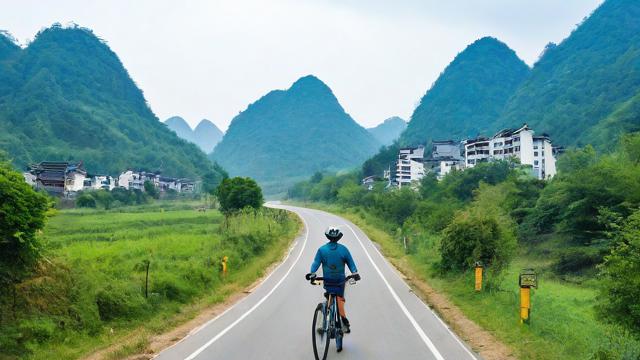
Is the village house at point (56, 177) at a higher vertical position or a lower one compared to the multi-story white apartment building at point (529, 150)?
lower

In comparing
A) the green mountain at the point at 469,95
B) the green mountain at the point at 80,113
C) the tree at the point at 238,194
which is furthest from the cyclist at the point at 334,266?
the green mountain at the point at 469,95

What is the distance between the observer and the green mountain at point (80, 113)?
104 metres

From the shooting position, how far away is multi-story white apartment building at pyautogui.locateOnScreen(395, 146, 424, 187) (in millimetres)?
95562

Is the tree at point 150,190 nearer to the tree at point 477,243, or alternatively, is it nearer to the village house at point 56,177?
the village house at point 56,177

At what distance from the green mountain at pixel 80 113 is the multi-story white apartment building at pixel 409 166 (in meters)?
55.2

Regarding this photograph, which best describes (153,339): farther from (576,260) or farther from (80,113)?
(80,113)

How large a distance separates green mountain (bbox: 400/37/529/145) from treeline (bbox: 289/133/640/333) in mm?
78965

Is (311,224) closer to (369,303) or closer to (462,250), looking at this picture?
(462,250)

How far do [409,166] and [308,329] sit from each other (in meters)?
89.6

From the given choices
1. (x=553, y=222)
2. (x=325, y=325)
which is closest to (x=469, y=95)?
(x=553, y=222)

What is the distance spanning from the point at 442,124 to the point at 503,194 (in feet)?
361

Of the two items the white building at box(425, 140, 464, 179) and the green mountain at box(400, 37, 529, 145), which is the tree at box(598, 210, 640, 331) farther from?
the green mountain at box(400, 37, 529, 145)

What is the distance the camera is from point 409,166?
97938mm

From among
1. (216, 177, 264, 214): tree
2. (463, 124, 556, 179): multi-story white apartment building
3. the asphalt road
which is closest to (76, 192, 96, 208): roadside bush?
(216, 177, 264, 214): tree
